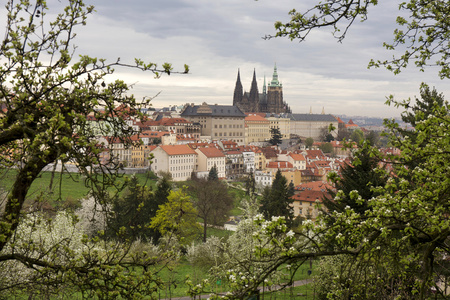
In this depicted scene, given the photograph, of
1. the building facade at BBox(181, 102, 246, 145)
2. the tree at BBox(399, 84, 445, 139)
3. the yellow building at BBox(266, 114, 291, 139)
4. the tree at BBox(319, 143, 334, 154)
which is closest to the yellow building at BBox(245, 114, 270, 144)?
the building facade at BBox(181, 102, 246, 145)

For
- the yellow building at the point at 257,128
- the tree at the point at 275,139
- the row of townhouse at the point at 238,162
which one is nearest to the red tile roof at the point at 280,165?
the row of townhouse at the point at 238,162

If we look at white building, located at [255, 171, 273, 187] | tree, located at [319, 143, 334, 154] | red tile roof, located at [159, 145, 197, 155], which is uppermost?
red tile roof, located at [159, 145, 197, 155]

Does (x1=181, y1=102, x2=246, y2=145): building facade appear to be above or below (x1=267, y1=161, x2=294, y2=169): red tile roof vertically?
above

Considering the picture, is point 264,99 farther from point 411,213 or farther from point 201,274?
point 411,213

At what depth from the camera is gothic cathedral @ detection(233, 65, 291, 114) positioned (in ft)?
507

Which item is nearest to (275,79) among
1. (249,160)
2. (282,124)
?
(282,124)

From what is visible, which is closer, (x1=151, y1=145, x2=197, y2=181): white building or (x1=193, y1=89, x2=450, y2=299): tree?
(x1=193, y1=89, x2=450, y2=299): tree

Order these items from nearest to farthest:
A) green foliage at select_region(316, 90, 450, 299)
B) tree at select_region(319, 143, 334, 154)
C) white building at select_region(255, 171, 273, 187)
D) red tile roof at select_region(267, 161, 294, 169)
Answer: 1. green foliage at select_region(316, 90, 450, 299)
2. white building at select_region(255, 171, 273, 187)
3. red tile roof at select_region(267, 161, 294, 169)
4. tree at select_region(319, 143, 334, 154)

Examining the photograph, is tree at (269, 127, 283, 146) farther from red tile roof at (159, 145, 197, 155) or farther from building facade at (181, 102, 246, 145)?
red tile roof at (159, 145, 197, 155)

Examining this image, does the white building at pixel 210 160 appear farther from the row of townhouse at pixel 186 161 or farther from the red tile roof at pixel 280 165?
the red tile roof at pixel 280 165

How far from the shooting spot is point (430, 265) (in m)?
4.30

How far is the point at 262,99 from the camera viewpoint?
530ft

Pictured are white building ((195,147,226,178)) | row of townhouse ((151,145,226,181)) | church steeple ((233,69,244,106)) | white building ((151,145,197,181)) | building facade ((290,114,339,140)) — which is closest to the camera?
white building ((151,145,197,181))

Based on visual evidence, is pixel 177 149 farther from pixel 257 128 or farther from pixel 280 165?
pixel 257 128
